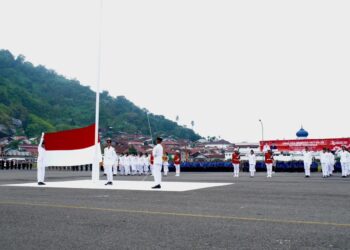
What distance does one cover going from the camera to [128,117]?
17525 centimetres

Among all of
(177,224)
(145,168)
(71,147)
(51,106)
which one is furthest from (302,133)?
(51,106)

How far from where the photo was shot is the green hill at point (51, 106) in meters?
145

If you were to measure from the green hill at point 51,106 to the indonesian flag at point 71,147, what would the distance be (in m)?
125

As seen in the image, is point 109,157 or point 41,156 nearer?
point 41,156

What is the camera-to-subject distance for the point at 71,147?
20.8 meters

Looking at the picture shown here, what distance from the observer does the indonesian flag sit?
20.3m

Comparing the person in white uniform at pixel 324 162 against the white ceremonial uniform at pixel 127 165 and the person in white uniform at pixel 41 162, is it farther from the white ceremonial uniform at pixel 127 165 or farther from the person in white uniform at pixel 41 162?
the person in white uniform at pixel 41 162

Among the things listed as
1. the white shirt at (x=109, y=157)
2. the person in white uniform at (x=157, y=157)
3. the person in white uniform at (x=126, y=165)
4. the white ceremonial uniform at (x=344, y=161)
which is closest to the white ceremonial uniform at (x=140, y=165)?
the person in white uniform at (x=126, y=165)

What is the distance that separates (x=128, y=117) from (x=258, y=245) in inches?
6731

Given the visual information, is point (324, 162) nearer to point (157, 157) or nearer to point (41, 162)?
point (157, 157)

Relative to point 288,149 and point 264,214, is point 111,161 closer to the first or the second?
point 264,214

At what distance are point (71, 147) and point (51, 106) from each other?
145407 millimetres

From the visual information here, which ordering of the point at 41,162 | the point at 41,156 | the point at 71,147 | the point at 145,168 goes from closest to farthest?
the point at 41,162 < the point at 41,156 < the point at 71,147 < the point at 145,168

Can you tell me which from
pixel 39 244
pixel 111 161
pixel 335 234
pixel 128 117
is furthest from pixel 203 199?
pixel 128 117
